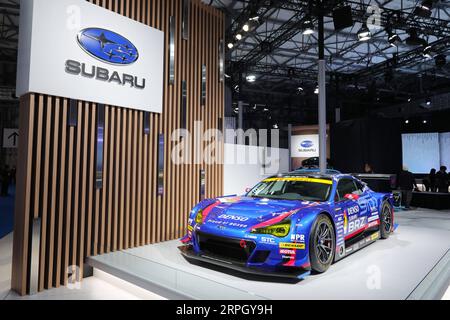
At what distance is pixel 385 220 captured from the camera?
521 cm

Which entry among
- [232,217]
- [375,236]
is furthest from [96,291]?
[375,236]

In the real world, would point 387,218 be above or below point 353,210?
below

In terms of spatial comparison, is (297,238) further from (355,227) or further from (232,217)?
(355,227)

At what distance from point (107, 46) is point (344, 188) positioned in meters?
3.64

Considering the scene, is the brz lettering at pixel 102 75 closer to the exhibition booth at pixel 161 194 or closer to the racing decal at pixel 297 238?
the exhibition booth at pixel 161 194

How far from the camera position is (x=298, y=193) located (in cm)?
420

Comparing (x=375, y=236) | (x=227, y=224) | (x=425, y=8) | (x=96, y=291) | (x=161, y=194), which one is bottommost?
(x=96, y=291)

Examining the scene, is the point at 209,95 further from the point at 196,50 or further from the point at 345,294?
the point at 345,294

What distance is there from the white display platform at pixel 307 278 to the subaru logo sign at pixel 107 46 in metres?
2.49

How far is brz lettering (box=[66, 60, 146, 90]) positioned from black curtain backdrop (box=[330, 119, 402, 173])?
10.5 metres

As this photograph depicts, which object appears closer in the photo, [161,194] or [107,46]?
[107,46]

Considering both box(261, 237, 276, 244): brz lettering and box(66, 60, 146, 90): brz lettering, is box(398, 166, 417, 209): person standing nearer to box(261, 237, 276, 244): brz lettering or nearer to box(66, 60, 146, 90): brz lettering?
box(261, 237, 276, 244): brz lettering

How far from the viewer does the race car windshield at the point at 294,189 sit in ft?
13.3
